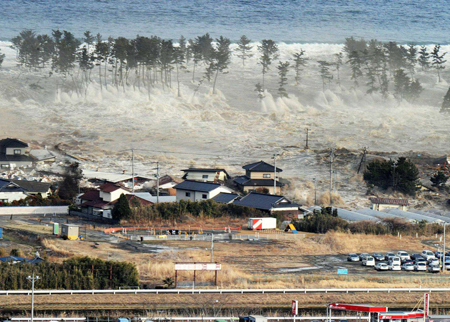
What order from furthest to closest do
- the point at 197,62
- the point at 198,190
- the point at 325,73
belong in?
the point at 197,62
the point at 325,73
the point at 198,190

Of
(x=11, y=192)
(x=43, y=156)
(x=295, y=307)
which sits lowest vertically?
(x=43, y=156)

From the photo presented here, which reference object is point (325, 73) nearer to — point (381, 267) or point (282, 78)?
point (282, 78)

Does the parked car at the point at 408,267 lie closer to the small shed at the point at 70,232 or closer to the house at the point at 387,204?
the small shed at the point at 70,232

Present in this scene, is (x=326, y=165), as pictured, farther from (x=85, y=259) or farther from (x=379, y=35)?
(x=379, y=35)

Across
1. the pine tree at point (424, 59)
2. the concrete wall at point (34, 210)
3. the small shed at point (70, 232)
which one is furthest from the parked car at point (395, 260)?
the pine tree at point (424, 59)

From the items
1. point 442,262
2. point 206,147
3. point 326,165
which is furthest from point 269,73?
point 442,262

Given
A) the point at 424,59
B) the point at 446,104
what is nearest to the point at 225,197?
the point at 446,104
